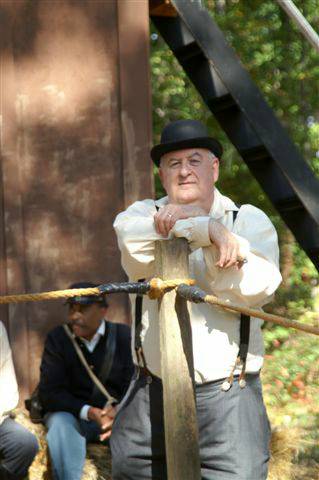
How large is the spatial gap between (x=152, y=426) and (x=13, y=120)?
3434mm

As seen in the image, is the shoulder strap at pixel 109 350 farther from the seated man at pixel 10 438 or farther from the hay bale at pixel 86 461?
the seated man at pixel 10 438

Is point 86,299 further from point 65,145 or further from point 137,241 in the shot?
point 137,241

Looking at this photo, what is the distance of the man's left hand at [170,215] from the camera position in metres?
→ 3.61

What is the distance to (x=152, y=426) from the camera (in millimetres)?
3795

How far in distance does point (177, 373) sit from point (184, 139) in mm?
977

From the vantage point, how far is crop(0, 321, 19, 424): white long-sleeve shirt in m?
5.61

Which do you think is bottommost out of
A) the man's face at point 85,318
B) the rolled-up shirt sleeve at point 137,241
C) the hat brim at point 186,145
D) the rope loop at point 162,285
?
the man's face at point 85,318

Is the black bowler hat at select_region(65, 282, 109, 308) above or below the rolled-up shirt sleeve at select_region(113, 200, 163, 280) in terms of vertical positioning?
below

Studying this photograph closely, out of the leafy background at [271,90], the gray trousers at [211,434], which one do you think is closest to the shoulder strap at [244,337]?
the gray trousers at [211,434]

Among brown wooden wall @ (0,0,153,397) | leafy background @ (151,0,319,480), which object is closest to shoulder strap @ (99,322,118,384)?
brown wooden wall @ (0,0,153,397)

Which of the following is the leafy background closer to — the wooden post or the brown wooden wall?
the brown wooden wall

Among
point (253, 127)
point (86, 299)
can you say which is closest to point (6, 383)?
point (86, 299)

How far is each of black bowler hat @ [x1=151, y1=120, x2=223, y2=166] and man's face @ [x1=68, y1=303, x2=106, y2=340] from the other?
2.44 meters

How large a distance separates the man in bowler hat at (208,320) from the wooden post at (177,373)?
88 millimetres
